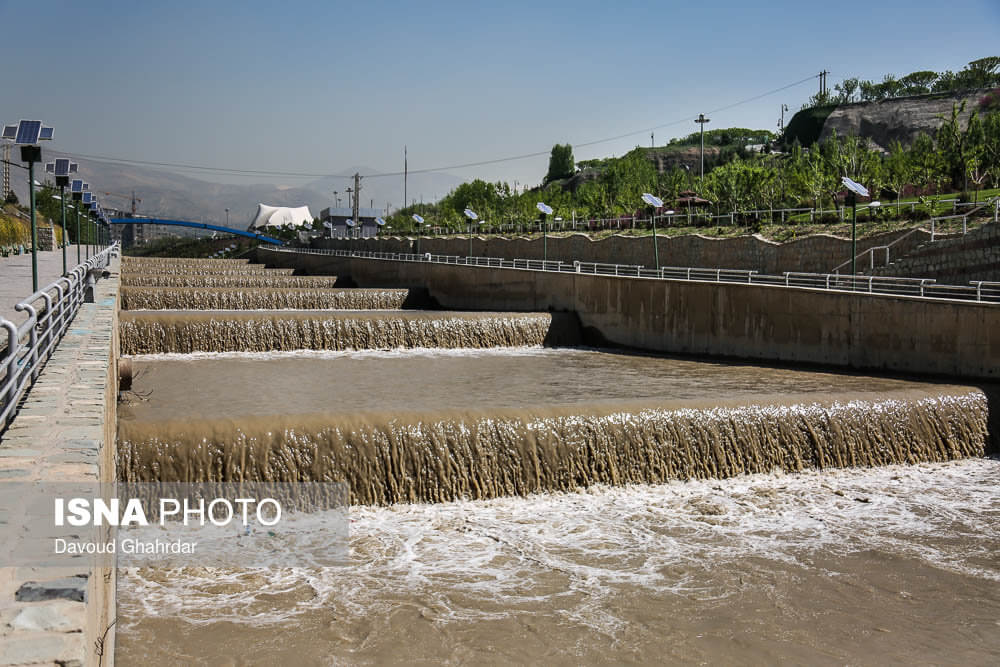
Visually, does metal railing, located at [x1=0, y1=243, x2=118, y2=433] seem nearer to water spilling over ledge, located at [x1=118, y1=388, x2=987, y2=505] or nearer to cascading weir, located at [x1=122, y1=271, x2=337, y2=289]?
water spilling over ledge, located at [x1=118, y1=388, x2=987, y2=505]

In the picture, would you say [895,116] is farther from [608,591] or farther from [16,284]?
[608,591]

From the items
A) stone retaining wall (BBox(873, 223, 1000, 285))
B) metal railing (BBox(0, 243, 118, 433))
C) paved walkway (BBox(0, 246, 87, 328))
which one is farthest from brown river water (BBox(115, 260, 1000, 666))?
stone retaining wall (BBox(873, 223, 1000, 285))

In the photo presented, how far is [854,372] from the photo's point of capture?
66.3 ft

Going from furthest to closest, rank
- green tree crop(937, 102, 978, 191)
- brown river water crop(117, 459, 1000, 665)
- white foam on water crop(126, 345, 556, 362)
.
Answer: green tree crop(937, 102, 978, 191)
white foam on water crop(126, 345, 556, 362)
brown river water crop(117, 459, 1000, 665)

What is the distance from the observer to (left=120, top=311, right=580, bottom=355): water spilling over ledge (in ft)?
72.8

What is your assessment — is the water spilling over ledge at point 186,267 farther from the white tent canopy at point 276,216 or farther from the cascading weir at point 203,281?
the white tent canopy at point 276,216

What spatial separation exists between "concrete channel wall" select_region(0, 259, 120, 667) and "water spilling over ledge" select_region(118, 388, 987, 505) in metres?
2.02

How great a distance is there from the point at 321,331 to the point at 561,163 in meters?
136

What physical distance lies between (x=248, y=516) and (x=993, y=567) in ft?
30.6

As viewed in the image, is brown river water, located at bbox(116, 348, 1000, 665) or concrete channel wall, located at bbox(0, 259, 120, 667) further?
brown river water, located at bbox(116, 348, 1000, 665)

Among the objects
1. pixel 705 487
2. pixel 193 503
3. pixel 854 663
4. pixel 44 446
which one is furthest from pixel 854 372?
pixel 44 446

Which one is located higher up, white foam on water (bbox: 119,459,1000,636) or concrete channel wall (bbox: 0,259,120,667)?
concrete channel wall (bbox: 0,259,120,667)

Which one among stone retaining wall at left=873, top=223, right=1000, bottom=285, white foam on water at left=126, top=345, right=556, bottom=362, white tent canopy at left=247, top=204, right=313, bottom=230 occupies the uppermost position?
white tent canopy at left=247, top=204, right=313, bottom=230

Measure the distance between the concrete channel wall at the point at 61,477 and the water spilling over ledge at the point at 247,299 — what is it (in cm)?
1721
